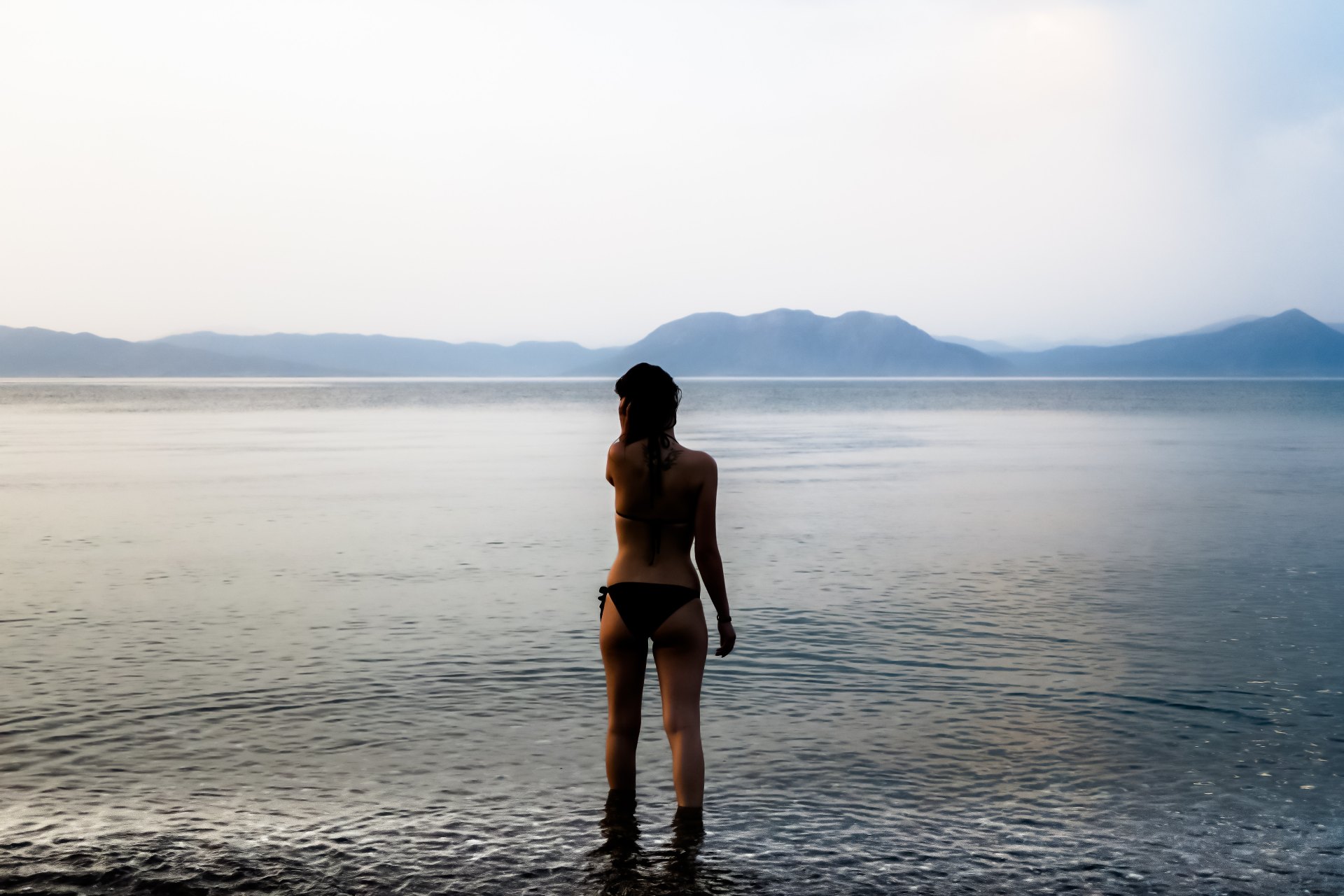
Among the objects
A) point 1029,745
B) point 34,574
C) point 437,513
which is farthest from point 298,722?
point 437,513

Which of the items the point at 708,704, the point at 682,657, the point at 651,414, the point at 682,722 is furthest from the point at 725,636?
the point at 708,704

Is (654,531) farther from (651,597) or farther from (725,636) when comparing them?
(725,636)

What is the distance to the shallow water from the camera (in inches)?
226

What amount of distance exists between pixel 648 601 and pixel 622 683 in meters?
0.47

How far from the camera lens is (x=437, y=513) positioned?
21.0m

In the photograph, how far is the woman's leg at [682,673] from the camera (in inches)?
Answer: 224

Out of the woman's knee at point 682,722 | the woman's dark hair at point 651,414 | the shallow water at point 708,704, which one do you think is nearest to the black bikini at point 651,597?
the woman's dark hair at point 651,414

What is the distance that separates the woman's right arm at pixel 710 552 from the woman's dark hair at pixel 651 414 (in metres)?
0.19

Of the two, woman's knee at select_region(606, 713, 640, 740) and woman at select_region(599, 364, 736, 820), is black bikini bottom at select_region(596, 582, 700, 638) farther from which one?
woman's knee at select_region(606, 713, 640, 740)

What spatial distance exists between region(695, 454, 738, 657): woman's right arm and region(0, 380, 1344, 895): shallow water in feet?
3.34

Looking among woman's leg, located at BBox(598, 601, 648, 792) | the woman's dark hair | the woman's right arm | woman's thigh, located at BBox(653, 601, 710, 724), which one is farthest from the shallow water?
the woman's dark hair

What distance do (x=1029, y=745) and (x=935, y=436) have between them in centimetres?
4370

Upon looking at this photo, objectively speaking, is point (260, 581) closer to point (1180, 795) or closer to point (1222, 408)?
point (1180, 795)

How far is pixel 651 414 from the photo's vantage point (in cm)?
555
